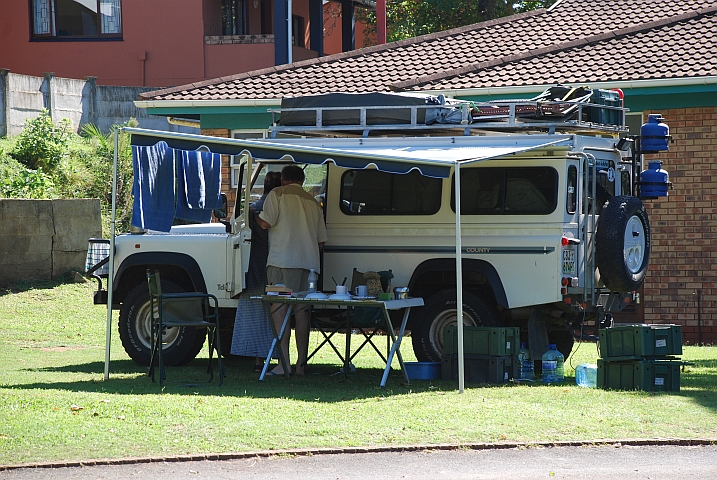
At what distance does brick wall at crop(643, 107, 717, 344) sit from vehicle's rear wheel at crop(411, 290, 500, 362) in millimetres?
5347

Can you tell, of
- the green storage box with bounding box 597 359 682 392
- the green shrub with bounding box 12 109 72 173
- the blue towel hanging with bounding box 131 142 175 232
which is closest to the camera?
the green storage box with bounding box 597 359 682 392

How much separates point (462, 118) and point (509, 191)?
2.94 ft

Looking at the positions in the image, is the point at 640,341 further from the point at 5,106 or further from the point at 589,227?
the point at 5,106

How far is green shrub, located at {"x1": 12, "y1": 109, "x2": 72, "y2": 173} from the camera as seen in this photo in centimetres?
2202

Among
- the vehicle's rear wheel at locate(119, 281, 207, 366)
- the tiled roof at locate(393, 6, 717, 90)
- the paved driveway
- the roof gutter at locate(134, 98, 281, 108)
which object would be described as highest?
the tiled roof at locate(393, 6, 717, 90)

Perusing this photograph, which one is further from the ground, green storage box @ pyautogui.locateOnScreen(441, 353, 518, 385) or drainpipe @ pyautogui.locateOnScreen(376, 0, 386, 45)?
drainpipe @ pyautogui.locateOnScreen(376, 0, 386, 45)

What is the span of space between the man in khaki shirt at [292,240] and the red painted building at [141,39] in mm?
17053

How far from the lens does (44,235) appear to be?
17562mm

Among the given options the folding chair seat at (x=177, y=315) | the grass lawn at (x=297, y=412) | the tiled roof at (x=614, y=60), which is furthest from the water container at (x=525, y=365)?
the tiled roof at (x=614, y=60)

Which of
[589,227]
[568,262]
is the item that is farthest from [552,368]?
[589,227]

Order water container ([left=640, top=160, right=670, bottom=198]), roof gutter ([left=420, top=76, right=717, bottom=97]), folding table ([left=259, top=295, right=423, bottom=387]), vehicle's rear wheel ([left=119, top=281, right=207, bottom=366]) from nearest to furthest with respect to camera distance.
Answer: folding table ([left=259, top=295, right=423, bottom=387])
vehicle's rear wheel ([left=119, top=281, right=207, bottom=366])
water container ([left=640, top=160, right=670, bottom=198])
roof gutter ([left=420, top=76, right=717, bottom=97])

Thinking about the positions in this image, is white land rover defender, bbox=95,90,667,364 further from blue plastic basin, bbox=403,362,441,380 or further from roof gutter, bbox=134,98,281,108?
roof gutter, bbox=134,98,281,108

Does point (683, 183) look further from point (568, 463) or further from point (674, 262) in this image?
point (568, 463)

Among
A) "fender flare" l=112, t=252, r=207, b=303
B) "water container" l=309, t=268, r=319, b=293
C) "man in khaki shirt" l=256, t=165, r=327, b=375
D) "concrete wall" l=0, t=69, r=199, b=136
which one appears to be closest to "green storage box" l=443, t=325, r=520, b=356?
"water container" l=309, t=268, r=319, b=293
